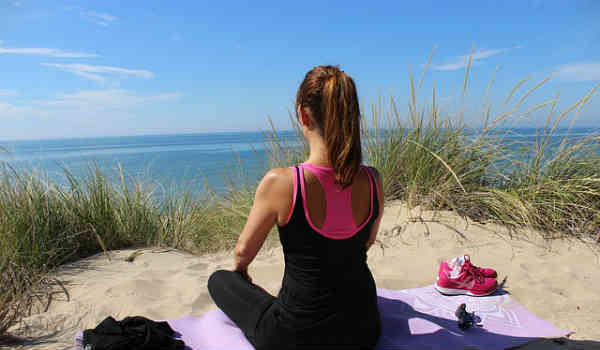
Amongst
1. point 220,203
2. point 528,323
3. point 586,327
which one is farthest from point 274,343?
point 220,203

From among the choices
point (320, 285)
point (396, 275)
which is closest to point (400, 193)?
point (396, 275)

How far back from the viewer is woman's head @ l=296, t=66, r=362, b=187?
1.40 meters

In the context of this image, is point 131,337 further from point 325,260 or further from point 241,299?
point 325,260

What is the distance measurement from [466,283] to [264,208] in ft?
6.14

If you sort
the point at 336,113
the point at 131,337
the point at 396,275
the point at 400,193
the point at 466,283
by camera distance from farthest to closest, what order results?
the point at 400,193 < the point at 396,275 < the point at 466,283 < the point at 131,337 < the point at 336,113

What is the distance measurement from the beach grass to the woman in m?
1.86

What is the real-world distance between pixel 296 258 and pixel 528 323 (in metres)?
1.69

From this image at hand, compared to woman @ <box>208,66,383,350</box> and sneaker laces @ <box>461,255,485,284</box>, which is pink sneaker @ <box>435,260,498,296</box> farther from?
woman @ <box>208,66,383,350</box>

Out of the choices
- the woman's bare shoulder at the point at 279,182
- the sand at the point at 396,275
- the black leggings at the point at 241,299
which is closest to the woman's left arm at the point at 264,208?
the woman's bare shoulder at the point at 279,182

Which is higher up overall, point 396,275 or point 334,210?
point 334,210

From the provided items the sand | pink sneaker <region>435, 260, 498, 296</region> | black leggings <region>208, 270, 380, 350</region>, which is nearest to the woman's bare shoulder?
black leggings <region>208, 270, 380, 350</region>

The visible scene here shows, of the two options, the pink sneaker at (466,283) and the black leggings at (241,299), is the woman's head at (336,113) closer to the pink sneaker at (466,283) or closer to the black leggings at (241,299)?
the black leggings at (241,299)

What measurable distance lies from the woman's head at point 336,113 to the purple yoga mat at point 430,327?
3.49ft

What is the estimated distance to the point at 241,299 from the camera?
1.81 meters
